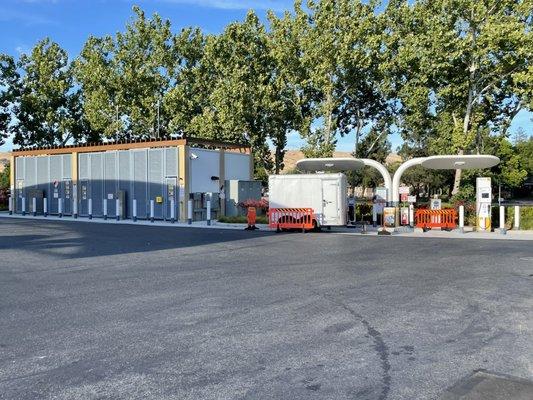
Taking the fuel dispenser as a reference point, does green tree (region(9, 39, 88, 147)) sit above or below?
above

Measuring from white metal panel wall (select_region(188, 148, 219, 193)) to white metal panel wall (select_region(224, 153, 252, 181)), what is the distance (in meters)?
0.83

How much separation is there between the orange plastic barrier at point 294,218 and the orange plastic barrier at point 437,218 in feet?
17.2

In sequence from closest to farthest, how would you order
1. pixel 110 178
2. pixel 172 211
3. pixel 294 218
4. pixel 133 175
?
1. pixel 294 218
2. pixel 172 211
3. pixel 133 175
4. pixel 110 178

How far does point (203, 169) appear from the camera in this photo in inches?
1235

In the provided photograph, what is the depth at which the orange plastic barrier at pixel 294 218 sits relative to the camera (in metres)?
22.8

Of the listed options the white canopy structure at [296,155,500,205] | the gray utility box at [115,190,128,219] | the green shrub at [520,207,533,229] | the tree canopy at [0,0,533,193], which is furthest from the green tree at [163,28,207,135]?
the green shrub at [520,207,533,229]

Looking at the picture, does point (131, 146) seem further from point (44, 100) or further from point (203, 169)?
point (44, 100)

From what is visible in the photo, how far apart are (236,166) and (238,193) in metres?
3.64

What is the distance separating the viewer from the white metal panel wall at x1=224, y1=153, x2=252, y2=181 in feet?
109

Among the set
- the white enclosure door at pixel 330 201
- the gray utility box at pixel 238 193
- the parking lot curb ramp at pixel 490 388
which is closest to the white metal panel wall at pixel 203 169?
the gray utility box at pixel 238 193

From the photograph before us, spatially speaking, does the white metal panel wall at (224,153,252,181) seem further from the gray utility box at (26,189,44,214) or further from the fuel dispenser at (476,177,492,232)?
the fuel dispenser at (476,177,492,232)

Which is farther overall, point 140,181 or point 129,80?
point 129,80

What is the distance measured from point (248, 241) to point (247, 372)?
1304cm

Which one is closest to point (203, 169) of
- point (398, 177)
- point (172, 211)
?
point (172, 211)
